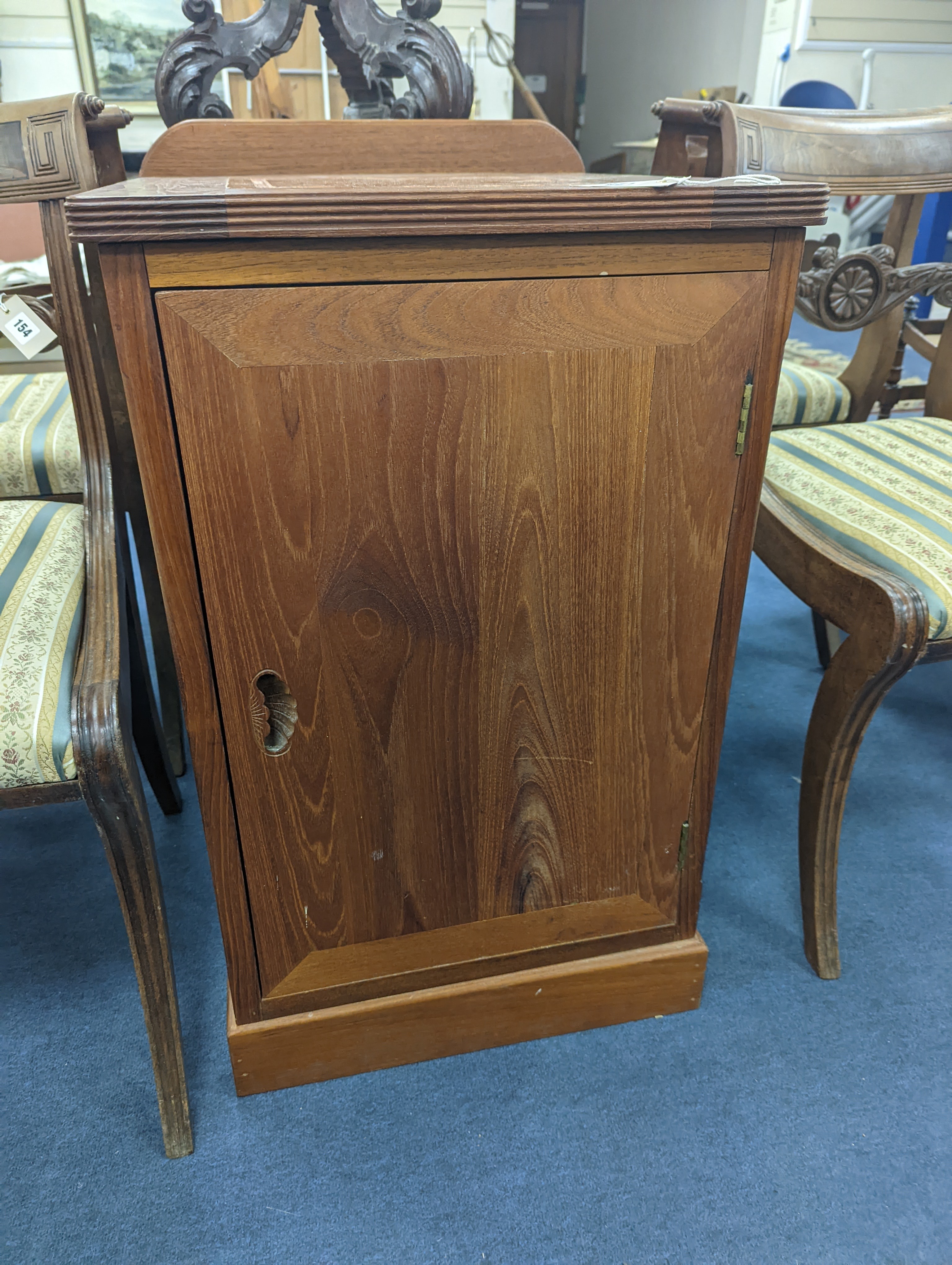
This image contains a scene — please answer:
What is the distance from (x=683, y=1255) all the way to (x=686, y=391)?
756 mm

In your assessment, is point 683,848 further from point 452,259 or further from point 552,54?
point 552,54

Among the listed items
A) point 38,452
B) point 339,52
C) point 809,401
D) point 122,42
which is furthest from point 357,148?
point 122,42

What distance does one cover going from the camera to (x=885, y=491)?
A: 3.33ft

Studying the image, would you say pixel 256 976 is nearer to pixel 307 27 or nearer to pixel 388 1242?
pixel 388 1242

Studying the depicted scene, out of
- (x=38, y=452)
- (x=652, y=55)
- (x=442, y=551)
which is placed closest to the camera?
(x=442, y=551)

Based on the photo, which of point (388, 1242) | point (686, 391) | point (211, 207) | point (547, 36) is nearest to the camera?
point (211, 207)

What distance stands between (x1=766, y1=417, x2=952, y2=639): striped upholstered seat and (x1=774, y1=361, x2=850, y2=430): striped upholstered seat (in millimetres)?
228

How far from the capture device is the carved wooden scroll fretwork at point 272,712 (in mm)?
700

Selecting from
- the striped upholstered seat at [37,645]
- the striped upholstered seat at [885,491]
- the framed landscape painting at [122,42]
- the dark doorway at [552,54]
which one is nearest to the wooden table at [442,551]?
the striped upholstered seat at [37,645]

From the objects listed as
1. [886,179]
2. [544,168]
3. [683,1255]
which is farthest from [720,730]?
[886,179]

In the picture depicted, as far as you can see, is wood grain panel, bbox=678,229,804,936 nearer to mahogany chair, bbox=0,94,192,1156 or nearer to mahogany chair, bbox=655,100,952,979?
mahogany chair, bbox=655,100,952,979

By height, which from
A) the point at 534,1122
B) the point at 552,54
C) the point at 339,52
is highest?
the point at 552,54

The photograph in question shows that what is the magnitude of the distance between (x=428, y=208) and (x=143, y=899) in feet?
2.00

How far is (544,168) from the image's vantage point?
919mm
